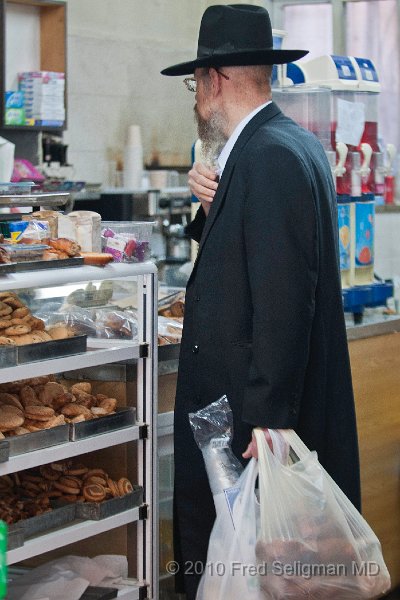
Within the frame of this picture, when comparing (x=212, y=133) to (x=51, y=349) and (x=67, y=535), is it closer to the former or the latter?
(x=51, y=349)

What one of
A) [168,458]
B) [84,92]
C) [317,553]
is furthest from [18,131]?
[317,553]

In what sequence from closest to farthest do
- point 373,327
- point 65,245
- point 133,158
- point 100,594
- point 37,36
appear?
point 65,245
point 100,594
point 373,327
point 37,36
point 133,158

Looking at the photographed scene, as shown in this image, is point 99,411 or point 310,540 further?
point 99,411

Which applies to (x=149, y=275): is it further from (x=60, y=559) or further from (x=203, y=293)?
(x=60, y=559)

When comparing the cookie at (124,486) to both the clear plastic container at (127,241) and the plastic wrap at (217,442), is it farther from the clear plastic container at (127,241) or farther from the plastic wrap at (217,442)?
the clear plastic container at (127,241)

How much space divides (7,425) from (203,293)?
1.82ft

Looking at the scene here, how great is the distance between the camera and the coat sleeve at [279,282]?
241 centimetres

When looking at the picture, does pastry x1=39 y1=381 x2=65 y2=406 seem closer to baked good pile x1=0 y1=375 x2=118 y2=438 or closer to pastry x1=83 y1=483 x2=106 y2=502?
baked good pile x1=0 y1=375 x2=118 y2=438

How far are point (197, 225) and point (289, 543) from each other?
943 millimetres

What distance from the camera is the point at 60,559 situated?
290 centimetres

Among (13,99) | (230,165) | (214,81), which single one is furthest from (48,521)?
(13,99)

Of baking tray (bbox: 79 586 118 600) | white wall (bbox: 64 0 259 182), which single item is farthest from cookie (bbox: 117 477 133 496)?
white wall (bbox: 64 0 259 182)

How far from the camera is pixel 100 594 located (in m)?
2.73

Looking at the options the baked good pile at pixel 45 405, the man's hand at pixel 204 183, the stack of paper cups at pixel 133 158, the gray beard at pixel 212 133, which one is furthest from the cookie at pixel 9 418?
the stack of paper cups at pixel 133 158
